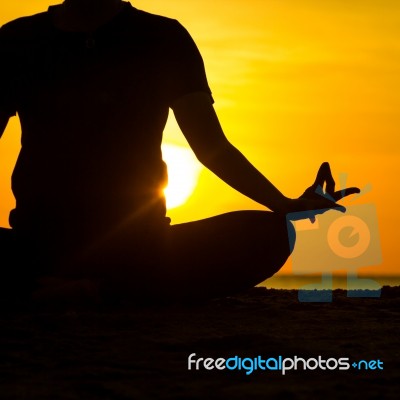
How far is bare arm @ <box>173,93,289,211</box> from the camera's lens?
453 centimetres

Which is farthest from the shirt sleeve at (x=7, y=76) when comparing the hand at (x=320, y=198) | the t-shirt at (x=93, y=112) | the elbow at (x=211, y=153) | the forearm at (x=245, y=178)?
the hand at (x=320, y=198)

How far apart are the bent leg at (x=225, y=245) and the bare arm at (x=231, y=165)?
178 mm

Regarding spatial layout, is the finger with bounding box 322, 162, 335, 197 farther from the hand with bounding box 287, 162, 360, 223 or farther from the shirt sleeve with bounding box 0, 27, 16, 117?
the shirt sleeve with bounding box 0, 27, 16, 117

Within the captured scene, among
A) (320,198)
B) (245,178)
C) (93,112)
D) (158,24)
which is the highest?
(158,24)

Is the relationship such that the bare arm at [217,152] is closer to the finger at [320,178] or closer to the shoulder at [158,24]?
the finger at [320,178]

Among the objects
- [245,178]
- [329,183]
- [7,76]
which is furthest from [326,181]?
[7,76]

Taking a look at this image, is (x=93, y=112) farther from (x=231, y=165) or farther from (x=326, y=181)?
(x=326, y=181)

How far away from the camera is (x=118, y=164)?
4535 mm

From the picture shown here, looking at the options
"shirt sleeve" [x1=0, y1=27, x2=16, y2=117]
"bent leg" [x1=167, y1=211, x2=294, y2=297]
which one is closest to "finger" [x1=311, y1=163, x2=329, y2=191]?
"bent leg" [x1=167, y1=211, x2=294, y2=297]

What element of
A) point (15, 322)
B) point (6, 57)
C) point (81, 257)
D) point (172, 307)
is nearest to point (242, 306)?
point (172, 307)

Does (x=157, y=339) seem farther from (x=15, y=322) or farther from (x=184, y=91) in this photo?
(x=184, y=91)

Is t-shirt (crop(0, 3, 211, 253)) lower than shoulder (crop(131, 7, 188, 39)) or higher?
lower

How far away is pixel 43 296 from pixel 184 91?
136 centimetres

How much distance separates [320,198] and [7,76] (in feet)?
6.21
